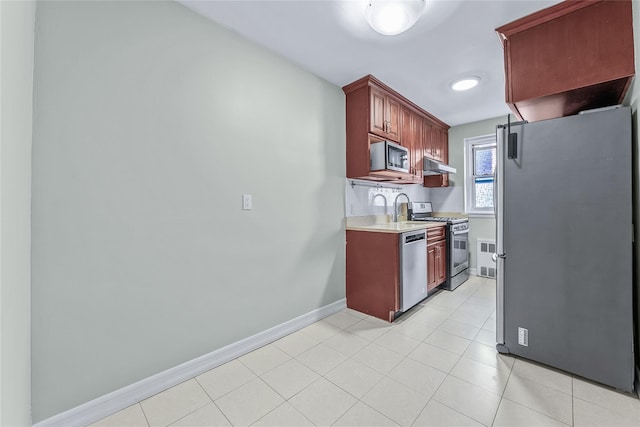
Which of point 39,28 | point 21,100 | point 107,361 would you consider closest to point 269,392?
point 107,361

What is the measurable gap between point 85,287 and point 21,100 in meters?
0.93

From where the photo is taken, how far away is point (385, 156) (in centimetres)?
271

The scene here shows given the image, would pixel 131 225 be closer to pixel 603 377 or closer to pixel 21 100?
pixel 21 100

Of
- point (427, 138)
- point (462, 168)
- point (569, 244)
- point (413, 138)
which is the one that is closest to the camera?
point (569, 244)

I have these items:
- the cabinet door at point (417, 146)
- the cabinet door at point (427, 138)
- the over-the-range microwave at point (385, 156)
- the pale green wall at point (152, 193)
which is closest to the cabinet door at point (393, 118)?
the over-the-range microwave at point (385, 156)

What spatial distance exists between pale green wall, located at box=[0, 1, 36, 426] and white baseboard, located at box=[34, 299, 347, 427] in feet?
0.82

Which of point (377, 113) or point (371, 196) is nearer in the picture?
point (377, 113)

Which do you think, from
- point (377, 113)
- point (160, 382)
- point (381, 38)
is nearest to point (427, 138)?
point (377, 113)

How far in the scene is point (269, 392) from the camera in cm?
157

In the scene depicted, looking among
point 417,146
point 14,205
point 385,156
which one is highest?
point 417,146

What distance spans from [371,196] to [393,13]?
2068 millimetres

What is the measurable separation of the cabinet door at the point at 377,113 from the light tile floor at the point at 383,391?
2126 mm

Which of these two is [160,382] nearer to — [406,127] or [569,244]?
[569,244]

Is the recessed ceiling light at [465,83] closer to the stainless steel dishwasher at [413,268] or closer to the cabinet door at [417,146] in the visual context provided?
the cabinet door at [417,146]
